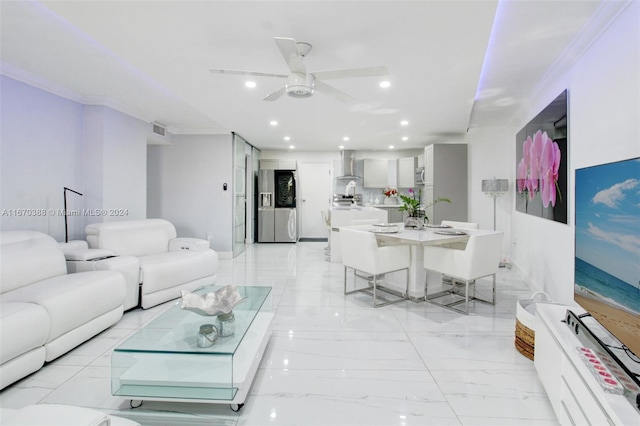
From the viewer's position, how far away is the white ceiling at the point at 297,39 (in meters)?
1.98

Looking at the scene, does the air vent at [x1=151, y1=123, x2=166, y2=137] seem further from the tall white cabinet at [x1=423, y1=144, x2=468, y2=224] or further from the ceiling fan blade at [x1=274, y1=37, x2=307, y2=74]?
the tall white cabinet at [x1=423, y1=144, x2=468, y2=224]

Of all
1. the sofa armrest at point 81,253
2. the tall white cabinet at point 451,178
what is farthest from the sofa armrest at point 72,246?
the tall white cabinet at point 451,178

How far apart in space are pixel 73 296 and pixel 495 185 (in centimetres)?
559

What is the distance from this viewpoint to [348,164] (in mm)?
7684

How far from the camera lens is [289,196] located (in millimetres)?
7430

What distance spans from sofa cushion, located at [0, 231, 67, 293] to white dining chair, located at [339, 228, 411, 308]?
9.09 ft

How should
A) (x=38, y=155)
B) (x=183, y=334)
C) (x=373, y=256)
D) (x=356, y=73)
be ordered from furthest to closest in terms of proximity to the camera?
(x=38, y=155)
(x=373, y=256)
(x=356, y=73)
(x=183, y=334)

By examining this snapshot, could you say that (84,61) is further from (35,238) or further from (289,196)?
(289,196)

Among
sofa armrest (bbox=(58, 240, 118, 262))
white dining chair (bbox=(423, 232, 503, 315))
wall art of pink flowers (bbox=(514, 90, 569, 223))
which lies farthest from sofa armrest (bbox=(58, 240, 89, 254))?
wall art of pink flowers (bbox=(514, 90, 569, 223))

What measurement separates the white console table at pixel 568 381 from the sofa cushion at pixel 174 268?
335 centimetres

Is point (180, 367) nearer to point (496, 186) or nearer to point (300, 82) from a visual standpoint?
point (300, 82)

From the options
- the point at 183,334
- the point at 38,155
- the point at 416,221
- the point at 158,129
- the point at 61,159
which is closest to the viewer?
the point at 183,334

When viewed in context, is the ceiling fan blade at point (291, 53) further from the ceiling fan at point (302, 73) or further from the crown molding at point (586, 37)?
the crown molding at point (586, 37)

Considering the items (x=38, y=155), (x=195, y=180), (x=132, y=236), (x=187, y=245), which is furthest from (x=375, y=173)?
(x=38, y=155)
